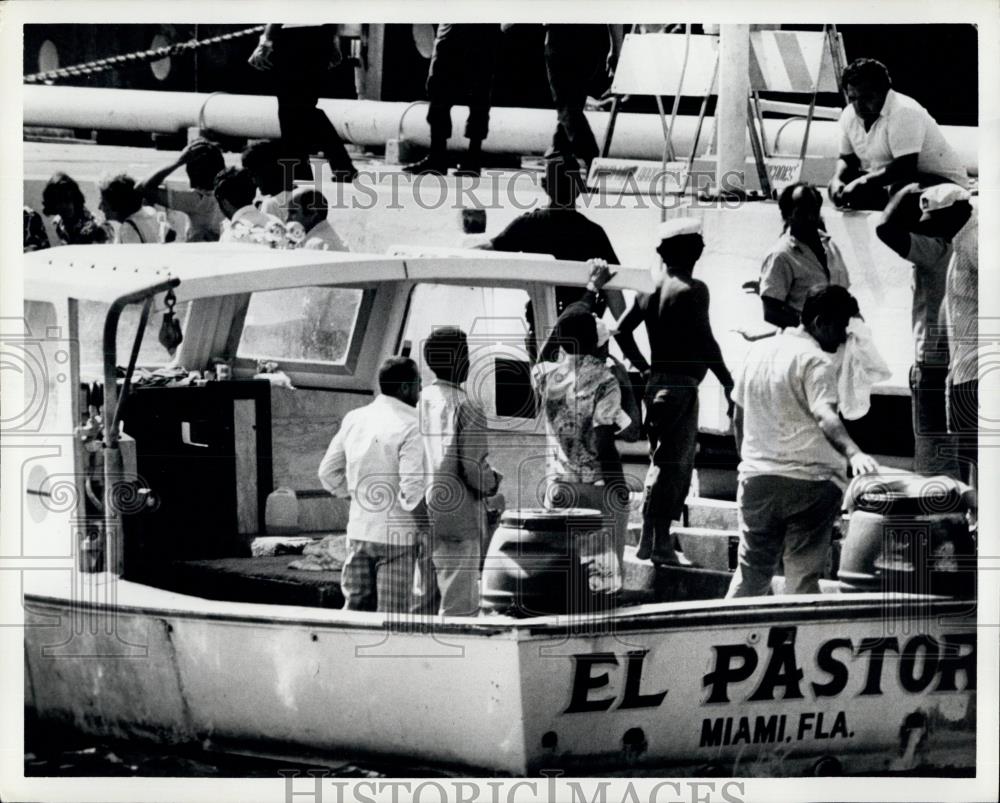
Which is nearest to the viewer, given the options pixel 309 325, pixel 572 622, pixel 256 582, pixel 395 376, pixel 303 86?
pixel 572 622

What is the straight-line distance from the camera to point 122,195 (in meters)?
7.14

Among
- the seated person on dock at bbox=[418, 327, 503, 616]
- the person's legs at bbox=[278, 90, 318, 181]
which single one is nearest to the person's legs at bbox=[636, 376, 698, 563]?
the seated person on dock at bbox=[418, 327, 503, 616]

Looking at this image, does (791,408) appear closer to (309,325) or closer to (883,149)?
(883,149)

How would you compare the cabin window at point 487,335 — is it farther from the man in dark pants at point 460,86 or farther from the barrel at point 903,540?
the barrel at point 903,540

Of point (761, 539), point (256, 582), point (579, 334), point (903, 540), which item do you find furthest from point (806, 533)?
point (256, 582)

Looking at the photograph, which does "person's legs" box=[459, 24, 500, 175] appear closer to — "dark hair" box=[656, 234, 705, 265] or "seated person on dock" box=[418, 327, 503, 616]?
"dark hair" box=[656, 234, 705, 265]

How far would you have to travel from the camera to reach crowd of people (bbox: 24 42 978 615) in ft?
20.9

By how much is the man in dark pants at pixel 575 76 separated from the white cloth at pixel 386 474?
4.92ft

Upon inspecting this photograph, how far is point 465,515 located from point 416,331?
2.60ft

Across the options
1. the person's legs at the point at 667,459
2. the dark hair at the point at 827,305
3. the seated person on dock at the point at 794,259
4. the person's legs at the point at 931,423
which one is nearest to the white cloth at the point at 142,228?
the person's legs at the point at 667,459

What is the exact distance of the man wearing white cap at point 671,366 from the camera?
6.77m

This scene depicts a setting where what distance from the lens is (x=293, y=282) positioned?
645 centimetres

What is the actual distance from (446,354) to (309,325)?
0.68m

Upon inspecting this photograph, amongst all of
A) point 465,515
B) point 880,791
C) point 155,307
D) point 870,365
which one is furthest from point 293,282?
point 880,791
